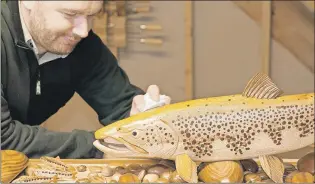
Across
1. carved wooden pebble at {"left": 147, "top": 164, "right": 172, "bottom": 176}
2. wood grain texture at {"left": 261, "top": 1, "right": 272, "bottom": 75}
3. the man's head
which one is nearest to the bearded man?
Result: the man's head

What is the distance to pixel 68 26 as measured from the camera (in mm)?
917

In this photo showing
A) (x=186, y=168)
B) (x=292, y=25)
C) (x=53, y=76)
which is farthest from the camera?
(x=292, y=25)

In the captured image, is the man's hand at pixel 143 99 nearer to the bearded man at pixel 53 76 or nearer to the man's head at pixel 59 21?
the bearded man at pixel 53 76

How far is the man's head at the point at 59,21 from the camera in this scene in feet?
2.98

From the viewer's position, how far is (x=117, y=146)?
87cm

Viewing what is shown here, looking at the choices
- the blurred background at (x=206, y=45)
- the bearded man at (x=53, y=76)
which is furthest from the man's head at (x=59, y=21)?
the blurred background at (x=206, y=45)

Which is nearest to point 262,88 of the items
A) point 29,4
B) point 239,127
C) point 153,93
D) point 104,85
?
point 239,127

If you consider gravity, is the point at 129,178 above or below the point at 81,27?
below

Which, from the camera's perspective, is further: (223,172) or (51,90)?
(51,90)

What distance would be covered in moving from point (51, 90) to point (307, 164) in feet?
1.48

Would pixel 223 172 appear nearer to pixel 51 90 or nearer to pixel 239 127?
pixel 239 127

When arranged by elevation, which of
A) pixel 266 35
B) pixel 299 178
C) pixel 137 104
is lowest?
pixel 299 178

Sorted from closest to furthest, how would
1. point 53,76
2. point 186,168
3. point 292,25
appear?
point 186,168, point 53,76, point 292,25

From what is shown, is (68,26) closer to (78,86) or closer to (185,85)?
(78,86)
